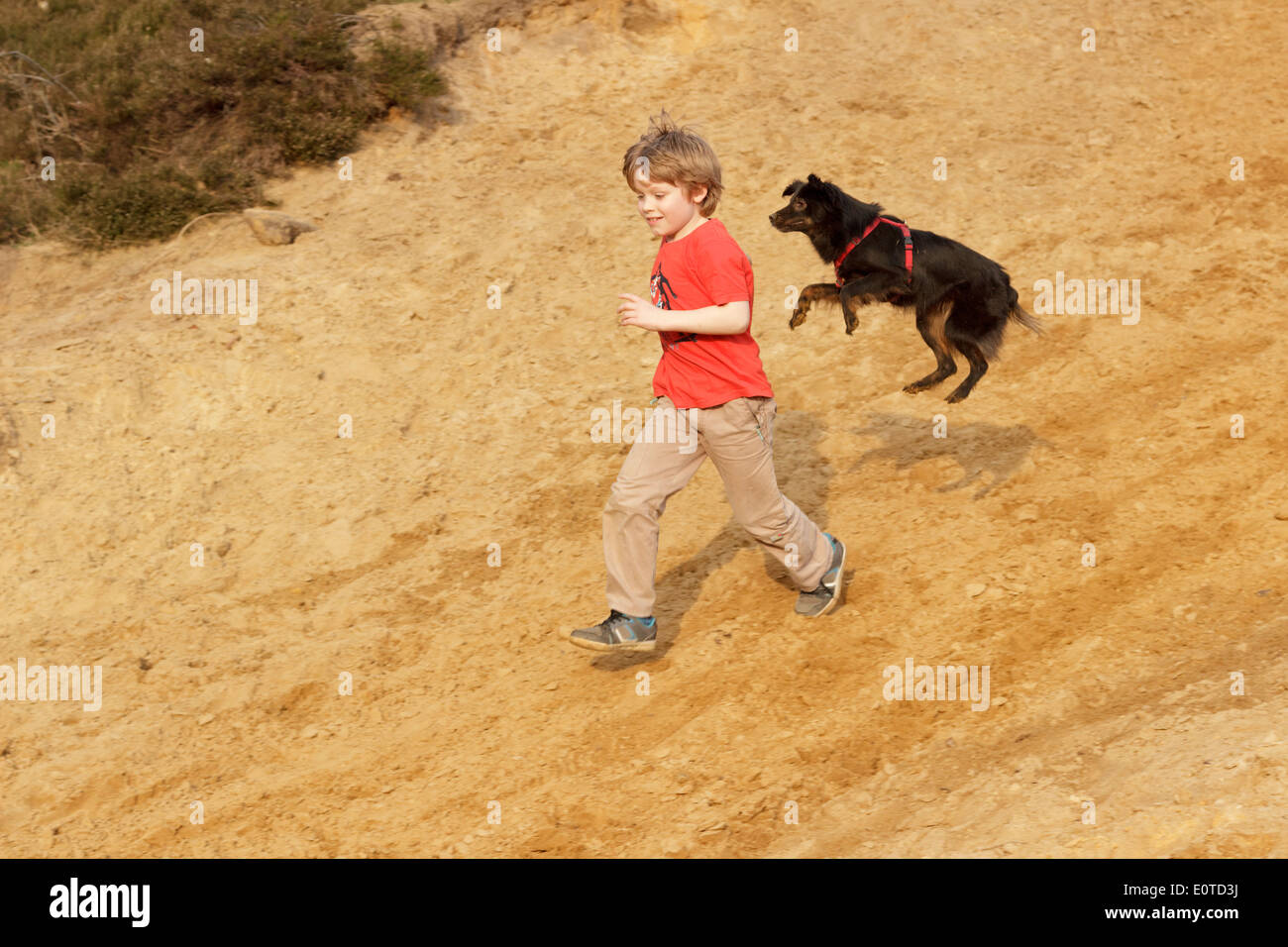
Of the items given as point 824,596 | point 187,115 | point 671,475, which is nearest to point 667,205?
point 671,475

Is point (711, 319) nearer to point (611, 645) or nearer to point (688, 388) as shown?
point (688, 388)

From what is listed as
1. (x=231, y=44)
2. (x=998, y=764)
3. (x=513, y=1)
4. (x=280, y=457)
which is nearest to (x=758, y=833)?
(x=998, y=764)

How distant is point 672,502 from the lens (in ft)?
22.8

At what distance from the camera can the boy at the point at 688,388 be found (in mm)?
4488

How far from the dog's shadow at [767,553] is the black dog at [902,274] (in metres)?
0.92

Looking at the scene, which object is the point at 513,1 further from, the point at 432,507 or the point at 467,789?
the point at 467,789

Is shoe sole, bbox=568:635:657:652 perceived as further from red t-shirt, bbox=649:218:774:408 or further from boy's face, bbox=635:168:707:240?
boy's face, bbox=635:168:707:240

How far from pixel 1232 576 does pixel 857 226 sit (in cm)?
254

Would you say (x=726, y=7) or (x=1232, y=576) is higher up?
(x=726, y=7)

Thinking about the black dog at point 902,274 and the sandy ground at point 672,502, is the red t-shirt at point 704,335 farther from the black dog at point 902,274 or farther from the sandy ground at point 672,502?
the sandy ground at point 672,502

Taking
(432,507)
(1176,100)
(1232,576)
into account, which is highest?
(1176,100)

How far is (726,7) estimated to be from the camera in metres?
12.2

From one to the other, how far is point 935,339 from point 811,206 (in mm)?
1112

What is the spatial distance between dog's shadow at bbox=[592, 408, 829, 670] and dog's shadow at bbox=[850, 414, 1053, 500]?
30cm
